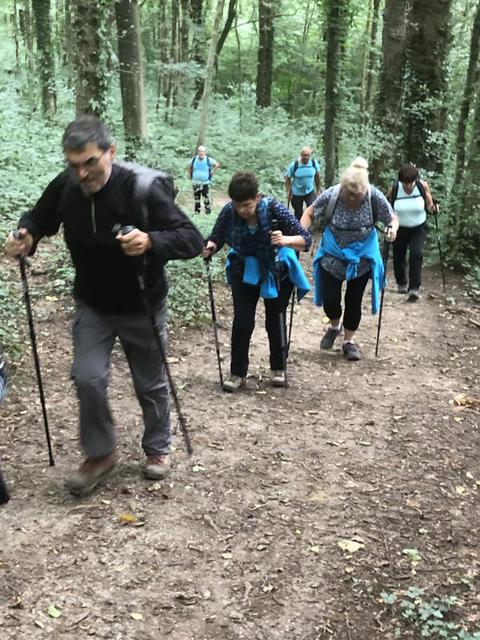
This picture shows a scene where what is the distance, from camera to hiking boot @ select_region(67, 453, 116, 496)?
4309 mm

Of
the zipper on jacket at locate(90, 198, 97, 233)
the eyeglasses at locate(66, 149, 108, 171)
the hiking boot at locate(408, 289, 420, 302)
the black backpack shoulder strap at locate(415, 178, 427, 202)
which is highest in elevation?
the eyeglasses at locate(66, 149, 108, 171)

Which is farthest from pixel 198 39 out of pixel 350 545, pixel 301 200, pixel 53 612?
pixel 53 612

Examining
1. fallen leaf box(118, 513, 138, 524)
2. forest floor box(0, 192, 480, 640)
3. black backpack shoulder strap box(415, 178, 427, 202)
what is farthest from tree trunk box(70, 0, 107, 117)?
fallen leaf box(118, 513, 138, 524)

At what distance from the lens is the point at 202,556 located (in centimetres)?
387

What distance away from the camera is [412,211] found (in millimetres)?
9938

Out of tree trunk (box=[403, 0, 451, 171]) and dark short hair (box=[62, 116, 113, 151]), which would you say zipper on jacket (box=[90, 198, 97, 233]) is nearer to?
dark short hair (box=[62, 116, 113, 151])

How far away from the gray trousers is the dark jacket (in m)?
0.12

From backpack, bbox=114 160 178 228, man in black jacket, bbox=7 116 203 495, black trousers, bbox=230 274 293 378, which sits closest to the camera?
man in black jacket, bbox=7 116 203 495

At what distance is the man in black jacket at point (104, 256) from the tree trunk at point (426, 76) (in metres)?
10.5

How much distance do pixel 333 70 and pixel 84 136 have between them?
46.4ft

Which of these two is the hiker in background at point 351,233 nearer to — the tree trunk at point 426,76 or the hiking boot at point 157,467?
the hiking boot at point 157,467

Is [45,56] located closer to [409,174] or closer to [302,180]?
[302,180]

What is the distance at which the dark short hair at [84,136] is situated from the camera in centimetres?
365

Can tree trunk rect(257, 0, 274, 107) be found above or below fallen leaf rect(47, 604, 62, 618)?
above
